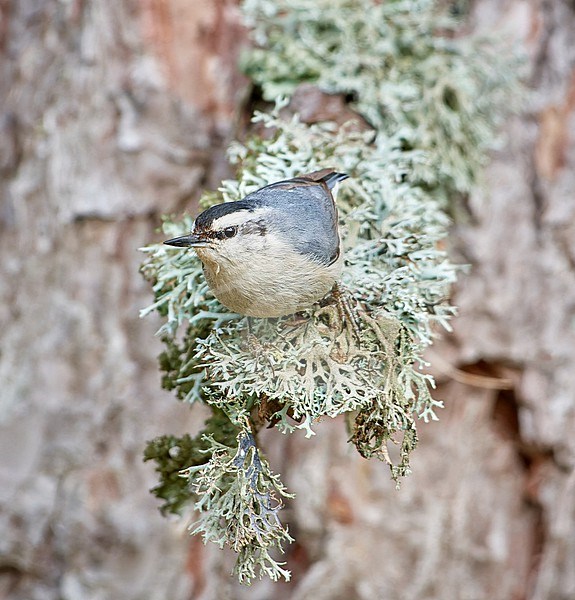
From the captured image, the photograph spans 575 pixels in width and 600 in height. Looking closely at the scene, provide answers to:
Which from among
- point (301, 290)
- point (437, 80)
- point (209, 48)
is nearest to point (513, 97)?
point (437, 80)

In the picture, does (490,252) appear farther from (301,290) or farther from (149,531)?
(149,531)

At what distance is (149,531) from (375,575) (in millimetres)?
702

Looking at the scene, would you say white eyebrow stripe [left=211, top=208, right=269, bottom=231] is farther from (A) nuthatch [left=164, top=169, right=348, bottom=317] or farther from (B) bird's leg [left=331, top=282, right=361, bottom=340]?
(B) bird's leg [left=331, top=282, right=361, bottom=340]

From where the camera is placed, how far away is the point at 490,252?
2252mm

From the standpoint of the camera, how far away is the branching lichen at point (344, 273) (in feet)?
3.89

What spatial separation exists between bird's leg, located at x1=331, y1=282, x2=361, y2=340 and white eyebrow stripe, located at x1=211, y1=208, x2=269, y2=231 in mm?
199

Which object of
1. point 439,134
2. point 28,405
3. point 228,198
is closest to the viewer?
point 228,198

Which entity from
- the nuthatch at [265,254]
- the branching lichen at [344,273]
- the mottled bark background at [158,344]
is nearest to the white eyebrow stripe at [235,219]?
the nuthatch at [265,254]

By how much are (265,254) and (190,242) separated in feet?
0.42

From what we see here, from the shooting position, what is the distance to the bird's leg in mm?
1290

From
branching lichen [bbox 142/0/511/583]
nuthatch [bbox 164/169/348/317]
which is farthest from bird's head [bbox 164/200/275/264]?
branching lichen [bbox 142/0/511/583]

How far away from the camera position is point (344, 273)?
1395 mm

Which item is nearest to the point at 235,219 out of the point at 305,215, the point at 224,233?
the point at 224,233

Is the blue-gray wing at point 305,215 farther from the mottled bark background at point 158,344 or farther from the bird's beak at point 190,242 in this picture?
the mottled bark background at point 158,344
